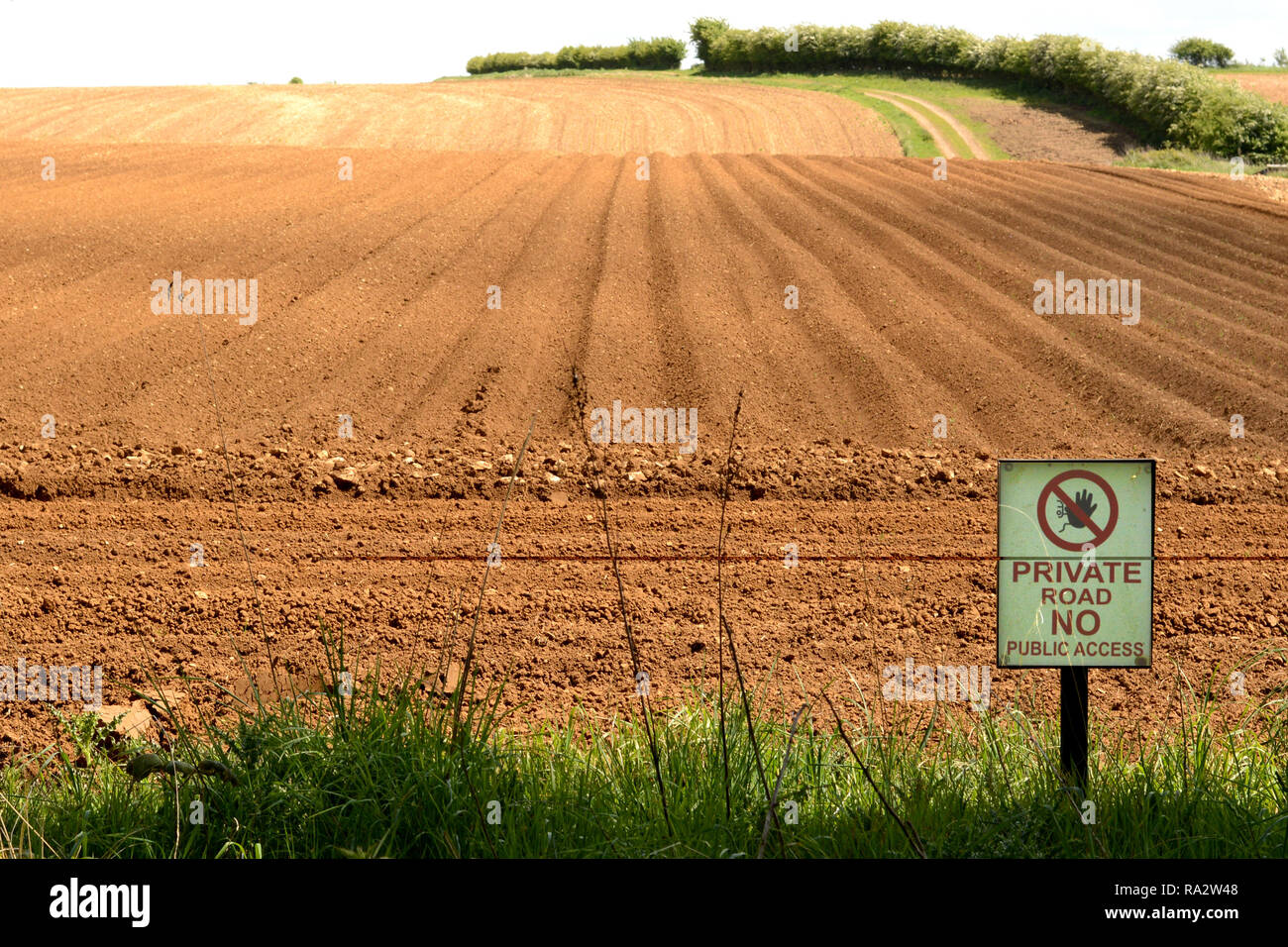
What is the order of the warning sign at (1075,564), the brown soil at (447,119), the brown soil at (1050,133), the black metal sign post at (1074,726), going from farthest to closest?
the brown soil at (1050,133) < the brown soil at (447,119) < the black metal sign post at (1074,726) < the warning sign at (1075,564)

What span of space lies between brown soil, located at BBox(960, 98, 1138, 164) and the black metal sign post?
27.2 m

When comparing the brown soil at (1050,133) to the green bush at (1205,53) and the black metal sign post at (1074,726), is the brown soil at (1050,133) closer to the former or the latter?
the green bush at (1205,53)

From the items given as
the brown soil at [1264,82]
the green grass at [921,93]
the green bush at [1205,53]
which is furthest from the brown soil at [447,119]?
the green bush at [1205,53]

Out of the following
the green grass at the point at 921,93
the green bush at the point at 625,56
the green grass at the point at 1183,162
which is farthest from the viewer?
the green bush at the point at 625,56

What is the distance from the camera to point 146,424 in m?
8.52

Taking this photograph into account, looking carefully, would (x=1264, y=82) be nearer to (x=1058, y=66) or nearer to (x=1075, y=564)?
(x=1058, y=66)

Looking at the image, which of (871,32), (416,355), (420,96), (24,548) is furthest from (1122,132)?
(24,548)

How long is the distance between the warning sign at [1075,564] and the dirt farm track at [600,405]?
1.10 metres

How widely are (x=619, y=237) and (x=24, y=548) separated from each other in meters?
9.64

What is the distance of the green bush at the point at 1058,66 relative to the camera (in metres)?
29.3

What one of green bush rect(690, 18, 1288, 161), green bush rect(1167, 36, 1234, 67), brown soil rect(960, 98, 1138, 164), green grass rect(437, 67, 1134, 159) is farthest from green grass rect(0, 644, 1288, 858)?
green bush rect(1167, 36, 1234, 67)

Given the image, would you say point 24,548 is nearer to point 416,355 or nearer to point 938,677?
point 416,355

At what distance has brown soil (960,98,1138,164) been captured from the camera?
29.2 metres

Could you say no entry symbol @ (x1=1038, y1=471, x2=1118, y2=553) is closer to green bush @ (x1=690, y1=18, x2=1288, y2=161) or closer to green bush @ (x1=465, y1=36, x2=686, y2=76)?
green bush @ (x1=690, y1=18, x2=1288, y2=161)
